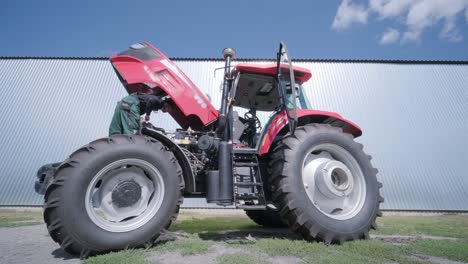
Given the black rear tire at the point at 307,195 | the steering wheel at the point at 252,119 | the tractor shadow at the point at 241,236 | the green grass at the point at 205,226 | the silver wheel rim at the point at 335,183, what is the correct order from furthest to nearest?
the steering wheel at the point at 252,119, the green grass at the point at 205,226, the silver wheel rim at the point at 335,183, the tractor shadow at the point at 241,236, the black rear tire at the point at 307,195

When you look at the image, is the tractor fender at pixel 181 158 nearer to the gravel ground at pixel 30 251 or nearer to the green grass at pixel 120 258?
the green grass at pixel 120 258

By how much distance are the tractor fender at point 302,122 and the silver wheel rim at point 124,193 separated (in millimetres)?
1369

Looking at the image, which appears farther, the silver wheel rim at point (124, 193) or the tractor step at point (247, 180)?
the tractor step at point (247, 180)

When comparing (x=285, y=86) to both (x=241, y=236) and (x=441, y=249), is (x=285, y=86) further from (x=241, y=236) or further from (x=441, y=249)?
(x=441, y=249)

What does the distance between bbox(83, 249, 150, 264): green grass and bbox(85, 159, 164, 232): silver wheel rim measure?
27 cm

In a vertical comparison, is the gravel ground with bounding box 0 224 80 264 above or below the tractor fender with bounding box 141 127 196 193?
below

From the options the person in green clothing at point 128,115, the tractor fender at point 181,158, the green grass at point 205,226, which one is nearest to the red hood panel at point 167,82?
the person in green clothing at point 128,115

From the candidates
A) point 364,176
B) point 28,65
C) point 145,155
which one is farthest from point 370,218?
point 28,65

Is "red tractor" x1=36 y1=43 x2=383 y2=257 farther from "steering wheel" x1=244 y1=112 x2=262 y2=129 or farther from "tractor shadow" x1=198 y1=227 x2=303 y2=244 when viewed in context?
"tractor shadow" x1=198 y1=227 x2=303 y2=244

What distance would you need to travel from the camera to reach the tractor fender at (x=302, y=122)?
3273mm

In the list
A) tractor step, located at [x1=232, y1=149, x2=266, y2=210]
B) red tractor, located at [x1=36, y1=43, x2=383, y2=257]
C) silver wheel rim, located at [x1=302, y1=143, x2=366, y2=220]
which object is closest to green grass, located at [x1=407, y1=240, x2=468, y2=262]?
red tractor, located at [x1=36, y1=43, x2=383, y2=257]

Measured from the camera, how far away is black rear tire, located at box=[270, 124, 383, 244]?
8.92 feet

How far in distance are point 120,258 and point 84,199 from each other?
0.61 m

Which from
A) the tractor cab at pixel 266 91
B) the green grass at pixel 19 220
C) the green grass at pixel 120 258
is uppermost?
the tractor cab at pixel 266 91
